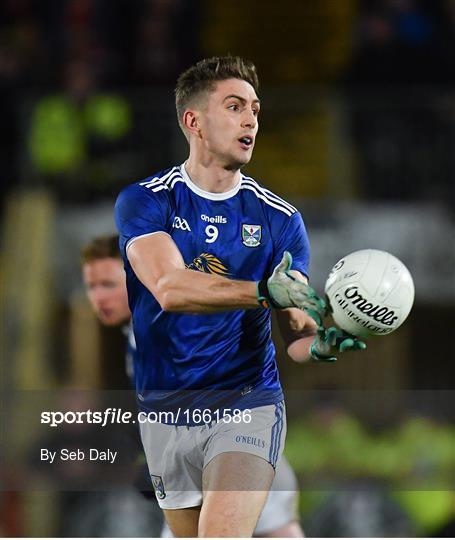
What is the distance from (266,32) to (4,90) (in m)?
2.53

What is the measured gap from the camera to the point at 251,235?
14.6ft

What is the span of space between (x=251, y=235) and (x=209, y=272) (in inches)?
8.3

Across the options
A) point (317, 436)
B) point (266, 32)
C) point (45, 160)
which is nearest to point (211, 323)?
point (317, 436)

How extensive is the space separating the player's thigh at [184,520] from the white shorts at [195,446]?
0.9 inches

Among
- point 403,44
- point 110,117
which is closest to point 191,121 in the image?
point 110,117

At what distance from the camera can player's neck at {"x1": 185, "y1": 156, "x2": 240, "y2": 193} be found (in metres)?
4.48

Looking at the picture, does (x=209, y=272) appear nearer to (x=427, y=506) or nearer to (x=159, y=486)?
(x=159, y=486)

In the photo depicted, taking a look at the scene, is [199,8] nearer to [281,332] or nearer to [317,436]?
[317,436]

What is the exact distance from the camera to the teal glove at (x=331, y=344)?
13.5 ft

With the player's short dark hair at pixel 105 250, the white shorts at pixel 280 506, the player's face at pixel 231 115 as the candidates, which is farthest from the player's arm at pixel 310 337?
the white shorts at pixel 280 506

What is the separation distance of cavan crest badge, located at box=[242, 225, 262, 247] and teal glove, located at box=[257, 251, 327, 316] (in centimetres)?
34

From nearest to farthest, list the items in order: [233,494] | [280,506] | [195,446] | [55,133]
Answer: [233,494] < [195,446] < [280,506] < [55,133]

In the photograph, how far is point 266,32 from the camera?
37.1 feet

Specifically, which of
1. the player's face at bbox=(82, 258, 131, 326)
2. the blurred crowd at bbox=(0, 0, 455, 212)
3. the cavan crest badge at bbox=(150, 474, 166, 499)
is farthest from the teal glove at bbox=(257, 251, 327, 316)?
the blurred crowd at bbox=(0, 0, 455, 212)
